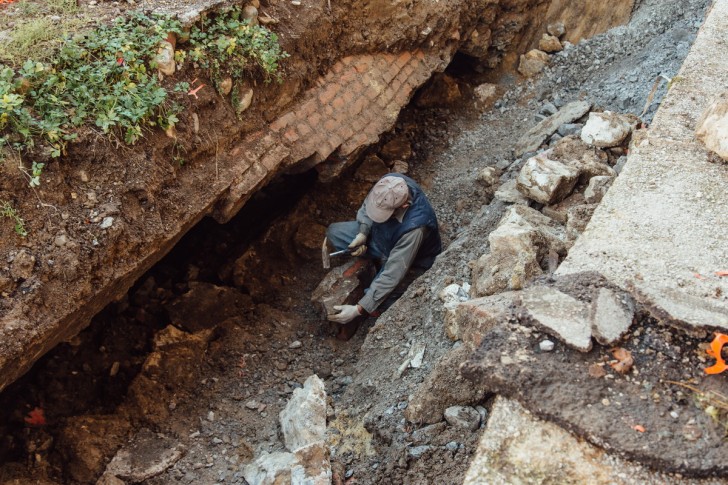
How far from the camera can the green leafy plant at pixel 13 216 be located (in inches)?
121

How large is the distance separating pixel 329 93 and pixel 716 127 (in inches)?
110

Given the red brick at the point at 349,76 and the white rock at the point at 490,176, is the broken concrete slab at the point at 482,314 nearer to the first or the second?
the white rock at the point at 490,176

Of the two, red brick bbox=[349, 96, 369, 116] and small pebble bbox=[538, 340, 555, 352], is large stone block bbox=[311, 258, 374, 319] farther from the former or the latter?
small pebble bbox=[538, 340, 555, 352]

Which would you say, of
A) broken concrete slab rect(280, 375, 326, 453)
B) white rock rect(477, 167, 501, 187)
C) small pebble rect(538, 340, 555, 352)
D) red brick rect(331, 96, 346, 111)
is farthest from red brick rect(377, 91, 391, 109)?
small pebble rect(538, 340, 555, 352)

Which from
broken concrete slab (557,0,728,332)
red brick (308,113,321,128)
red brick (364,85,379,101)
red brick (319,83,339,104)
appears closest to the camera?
broken concrete slab (557,0,728,332)

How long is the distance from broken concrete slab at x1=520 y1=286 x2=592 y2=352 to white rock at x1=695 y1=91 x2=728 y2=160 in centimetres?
137

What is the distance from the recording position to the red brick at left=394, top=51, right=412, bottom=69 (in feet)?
17.8

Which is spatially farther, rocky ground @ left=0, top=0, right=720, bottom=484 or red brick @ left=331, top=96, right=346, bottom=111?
red brick @ left=331, top=96, right=346, bottom=111

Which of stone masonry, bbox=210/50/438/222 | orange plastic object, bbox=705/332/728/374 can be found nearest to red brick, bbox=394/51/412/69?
stone masonry, bbox=210/50/438/222

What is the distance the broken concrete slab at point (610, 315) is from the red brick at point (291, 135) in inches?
109

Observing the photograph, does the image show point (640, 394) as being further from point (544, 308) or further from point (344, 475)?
point (344, 475)

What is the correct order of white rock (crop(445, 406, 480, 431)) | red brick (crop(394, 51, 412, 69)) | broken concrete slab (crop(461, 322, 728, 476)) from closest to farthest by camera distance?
broken concrete slab (crop(461, 322, 728, 476)) → white rock (crop(445, 406, 480, 431)) → red brick (crop(394, 51, 412, 69))

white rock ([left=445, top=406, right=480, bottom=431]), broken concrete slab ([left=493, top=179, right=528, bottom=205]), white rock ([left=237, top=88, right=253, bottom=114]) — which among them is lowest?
broken concrete slab ([left=493, top=179, right=528, bottom=205])

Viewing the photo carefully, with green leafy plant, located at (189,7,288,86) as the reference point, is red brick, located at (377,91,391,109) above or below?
below
